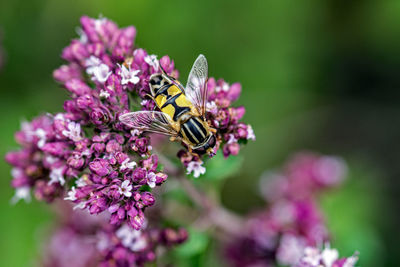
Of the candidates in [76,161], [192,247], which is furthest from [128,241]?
[76,161]

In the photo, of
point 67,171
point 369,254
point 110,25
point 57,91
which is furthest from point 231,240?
point 57,91

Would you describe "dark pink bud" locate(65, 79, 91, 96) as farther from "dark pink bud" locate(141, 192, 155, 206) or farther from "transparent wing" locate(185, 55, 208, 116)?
"dark pink bud" locate(141, 192, 155, 206)

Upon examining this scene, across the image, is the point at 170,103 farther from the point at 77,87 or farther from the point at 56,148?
the point at 56,148

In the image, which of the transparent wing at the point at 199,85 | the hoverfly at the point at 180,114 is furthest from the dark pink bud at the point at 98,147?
the transparent wing at the point at 199,85

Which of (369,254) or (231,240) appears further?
(369,254)

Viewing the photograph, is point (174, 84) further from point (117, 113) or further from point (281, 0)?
point (281, 0)

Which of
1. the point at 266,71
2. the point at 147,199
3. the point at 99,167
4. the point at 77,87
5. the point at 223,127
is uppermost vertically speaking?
the point at 266,71

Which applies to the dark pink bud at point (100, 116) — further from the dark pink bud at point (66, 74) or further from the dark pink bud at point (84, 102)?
the dark pink bud at point (66, 74)
